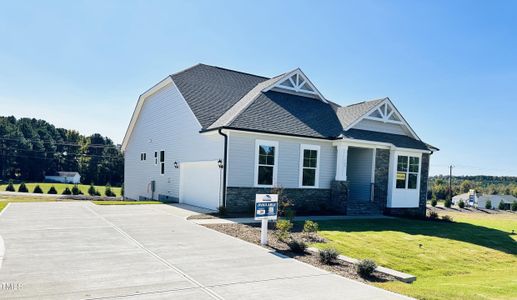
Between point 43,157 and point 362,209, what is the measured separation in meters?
74.6

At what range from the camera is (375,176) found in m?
18.7

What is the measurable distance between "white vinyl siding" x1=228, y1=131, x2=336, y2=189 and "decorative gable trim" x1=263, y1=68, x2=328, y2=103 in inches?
164

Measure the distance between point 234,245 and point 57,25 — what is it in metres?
10.8

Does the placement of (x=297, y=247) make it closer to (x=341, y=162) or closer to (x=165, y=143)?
(x=341, y=162)

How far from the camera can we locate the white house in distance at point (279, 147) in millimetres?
15945

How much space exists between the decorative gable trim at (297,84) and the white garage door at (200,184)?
5492 millimetres

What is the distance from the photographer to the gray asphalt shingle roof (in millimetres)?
16703

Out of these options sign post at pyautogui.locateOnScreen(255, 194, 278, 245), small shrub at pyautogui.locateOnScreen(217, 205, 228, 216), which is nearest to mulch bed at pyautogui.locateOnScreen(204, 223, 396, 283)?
sign post at pyautogui.locateOnScreen(255, 194, 278, 245)

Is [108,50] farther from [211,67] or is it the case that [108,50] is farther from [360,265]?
[360,265]

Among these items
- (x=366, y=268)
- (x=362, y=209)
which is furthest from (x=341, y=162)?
(x=366, y=268)

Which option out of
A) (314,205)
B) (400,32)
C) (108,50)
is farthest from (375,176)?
(108,50)

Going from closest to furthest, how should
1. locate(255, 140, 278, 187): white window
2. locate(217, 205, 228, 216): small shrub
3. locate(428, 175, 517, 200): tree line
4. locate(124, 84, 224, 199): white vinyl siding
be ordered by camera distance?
locate(217, 205, 228, 216): small shrub
locate(255, 140, 278, 187): white window
locate(124, 84, 224, 199): white vinyl siding
locate(428, 175, 517, 200): tree line

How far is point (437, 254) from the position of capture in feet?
35.0

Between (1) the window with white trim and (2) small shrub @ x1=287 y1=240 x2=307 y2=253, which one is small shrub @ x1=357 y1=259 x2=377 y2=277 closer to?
(2) small shrub @ x1=287 y1=240 x2=307 y2=253
